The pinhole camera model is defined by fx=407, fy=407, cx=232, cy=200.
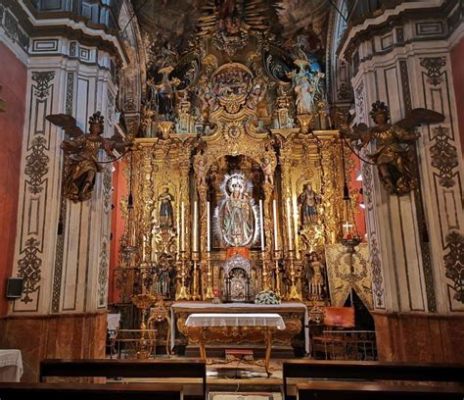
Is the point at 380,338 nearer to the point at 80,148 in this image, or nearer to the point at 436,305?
the point at 436,305

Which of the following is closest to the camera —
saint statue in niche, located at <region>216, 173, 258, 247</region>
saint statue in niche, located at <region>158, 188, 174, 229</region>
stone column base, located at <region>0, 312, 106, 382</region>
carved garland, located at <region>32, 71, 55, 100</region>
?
stone column base, located at <region>0, 312, 106, 382</region>

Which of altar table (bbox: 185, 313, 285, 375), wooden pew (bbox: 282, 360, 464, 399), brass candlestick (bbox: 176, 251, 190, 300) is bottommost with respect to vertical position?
wooden pew (bbox: 282, 360, 464, 399)

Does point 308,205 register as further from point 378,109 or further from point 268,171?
point 378,109

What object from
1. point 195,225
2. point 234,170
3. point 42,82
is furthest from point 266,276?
point 42,82

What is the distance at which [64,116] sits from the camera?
5895 mm

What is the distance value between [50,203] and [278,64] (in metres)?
8.65

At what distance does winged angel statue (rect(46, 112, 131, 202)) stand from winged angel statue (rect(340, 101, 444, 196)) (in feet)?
11.5

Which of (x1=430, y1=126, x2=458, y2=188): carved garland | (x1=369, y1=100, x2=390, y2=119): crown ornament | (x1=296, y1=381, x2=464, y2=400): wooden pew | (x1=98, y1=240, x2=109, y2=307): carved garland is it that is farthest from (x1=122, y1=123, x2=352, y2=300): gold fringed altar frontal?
(x1=296, y1=381, x2=464, y2=400): wooden pew

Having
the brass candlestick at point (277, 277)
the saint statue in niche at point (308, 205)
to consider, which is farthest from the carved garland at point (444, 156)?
the brass candlestick at point (277, 277)

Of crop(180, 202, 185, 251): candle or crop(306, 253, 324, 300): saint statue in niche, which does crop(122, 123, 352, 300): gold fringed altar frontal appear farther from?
crop(306, 253, 324, 300): saint statue in niche

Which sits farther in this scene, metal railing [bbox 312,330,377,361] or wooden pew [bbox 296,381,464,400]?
metal railing [bbox 312,330,377,361]

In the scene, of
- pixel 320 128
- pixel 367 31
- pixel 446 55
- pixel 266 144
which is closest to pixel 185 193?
pixel 266 144

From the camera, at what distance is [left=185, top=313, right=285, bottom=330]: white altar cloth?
7066mm

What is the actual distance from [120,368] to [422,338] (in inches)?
148
